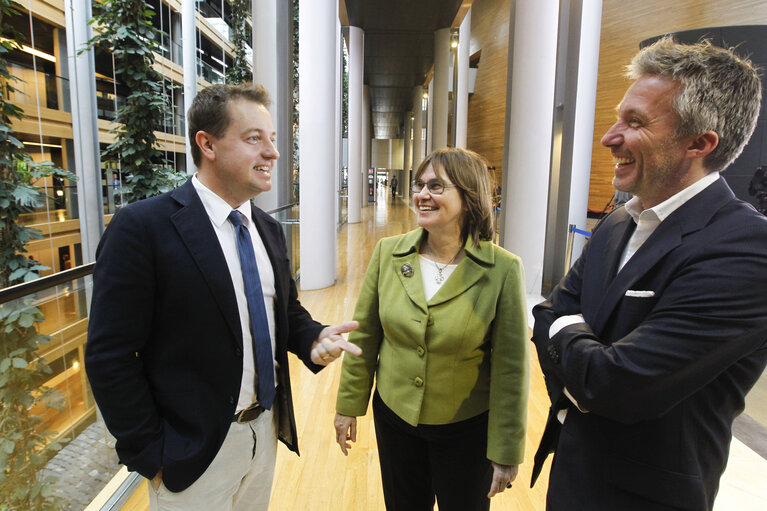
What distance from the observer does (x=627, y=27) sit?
922 centimetres

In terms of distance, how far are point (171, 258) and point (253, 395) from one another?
51 centimetres

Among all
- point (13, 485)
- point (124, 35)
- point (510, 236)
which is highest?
point (124, 35)

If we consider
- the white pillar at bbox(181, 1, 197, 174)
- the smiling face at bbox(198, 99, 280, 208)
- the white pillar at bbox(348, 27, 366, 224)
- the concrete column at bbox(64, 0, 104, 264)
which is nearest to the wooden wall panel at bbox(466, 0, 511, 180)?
the white pillar at bbox(348, 27, 366, 224)

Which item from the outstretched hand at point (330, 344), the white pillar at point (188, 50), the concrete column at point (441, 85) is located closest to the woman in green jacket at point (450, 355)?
the outstretched hand at point (330, 344)

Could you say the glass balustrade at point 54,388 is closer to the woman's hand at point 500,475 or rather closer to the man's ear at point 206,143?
the man's ear at point 206,143

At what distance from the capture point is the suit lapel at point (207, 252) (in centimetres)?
128

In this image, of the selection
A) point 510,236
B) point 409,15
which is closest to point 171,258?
point 510,236

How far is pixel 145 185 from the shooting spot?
14.7 ft

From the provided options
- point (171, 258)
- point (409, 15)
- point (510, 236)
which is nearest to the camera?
point (171, 258)

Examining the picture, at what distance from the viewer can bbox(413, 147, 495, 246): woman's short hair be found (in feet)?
5.46

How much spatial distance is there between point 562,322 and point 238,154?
105 centimetres

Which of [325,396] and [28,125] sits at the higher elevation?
[28,125]

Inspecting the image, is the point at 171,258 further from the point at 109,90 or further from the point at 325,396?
the point at 109,90

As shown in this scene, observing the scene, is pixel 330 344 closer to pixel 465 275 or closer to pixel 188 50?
pixel 465 275
